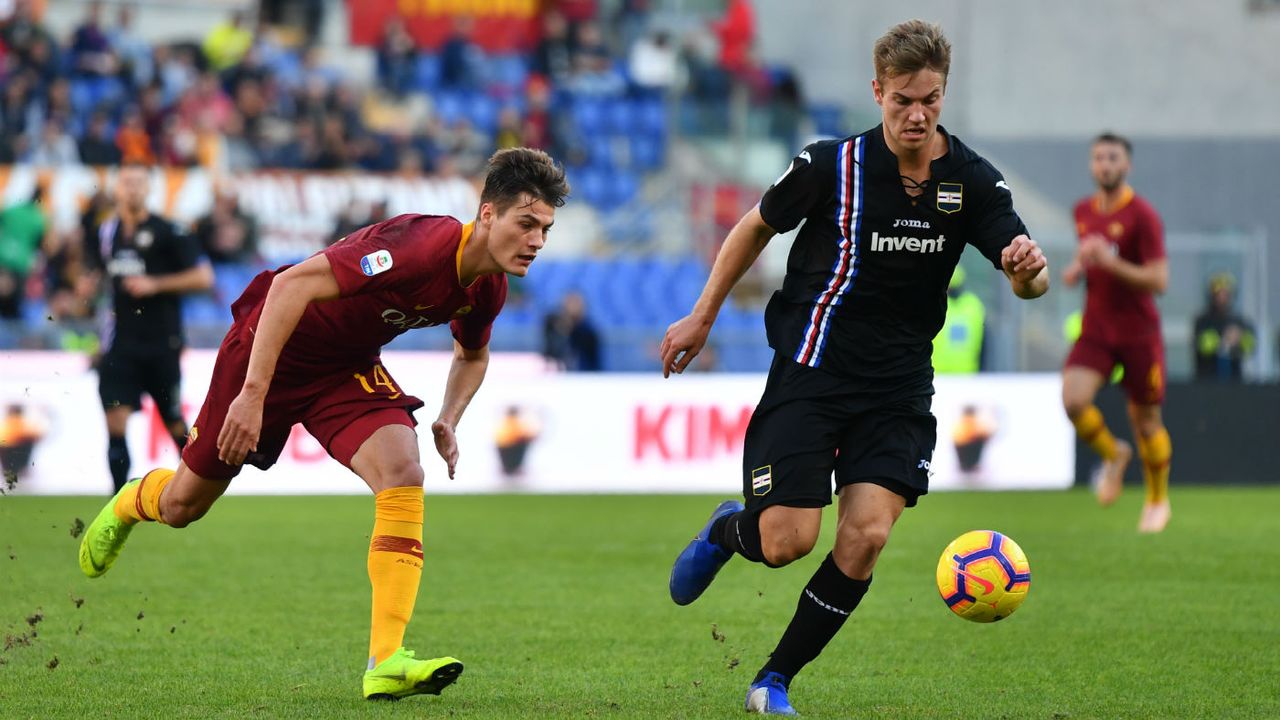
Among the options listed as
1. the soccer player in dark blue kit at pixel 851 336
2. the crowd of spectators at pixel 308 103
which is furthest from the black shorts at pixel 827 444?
the crowd of spectators at pixel 308 103

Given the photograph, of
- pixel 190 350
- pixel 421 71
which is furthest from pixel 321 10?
pixel 190 350

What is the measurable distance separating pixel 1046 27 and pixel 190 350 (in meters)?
13.8

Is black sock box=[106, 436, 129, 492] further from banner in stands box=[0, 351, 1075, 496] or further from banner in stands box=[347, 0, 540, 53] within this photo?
banner in stands box=[347, 0, 540, 53]

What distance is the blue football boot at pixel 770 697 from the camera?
5492 millimetres

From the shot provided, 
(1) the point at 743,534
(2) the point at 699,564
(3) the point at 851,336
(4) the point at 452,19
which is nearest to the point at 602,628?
(2) the point at 699,564

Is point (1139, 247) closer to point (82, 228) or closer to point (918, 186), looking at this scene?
point (918, 186)

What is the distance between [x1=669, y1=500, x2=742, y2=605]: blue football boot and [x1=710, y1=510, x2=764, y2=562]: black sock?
12 centimetres

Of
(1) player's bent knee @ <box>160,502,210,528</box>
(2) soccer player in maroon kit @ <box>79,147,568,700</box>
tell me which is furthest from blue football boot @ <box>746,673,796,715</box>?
(1) player's bent knee @ <box>160,502,210,528</box>

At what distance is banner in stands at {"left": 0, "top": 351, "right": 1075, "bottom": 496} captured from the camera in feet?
48.6

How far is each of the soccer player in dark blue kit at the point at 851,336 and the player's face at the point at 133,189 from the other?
20.5 ft

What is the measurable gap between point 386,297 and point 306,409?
1.99ft

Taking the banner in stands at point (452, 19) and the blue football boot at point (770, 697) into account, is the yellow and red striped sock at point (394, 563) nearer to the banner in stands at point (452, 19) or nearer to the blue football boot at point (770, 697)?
the blue football boot at point (770, 697)

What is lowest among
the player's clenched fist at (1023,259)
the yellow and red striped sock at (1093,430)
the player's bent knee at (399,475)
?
the yellow and red striped sock at (1093,430)

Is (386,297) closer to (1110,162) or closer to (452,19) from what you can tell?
(1110,162)
